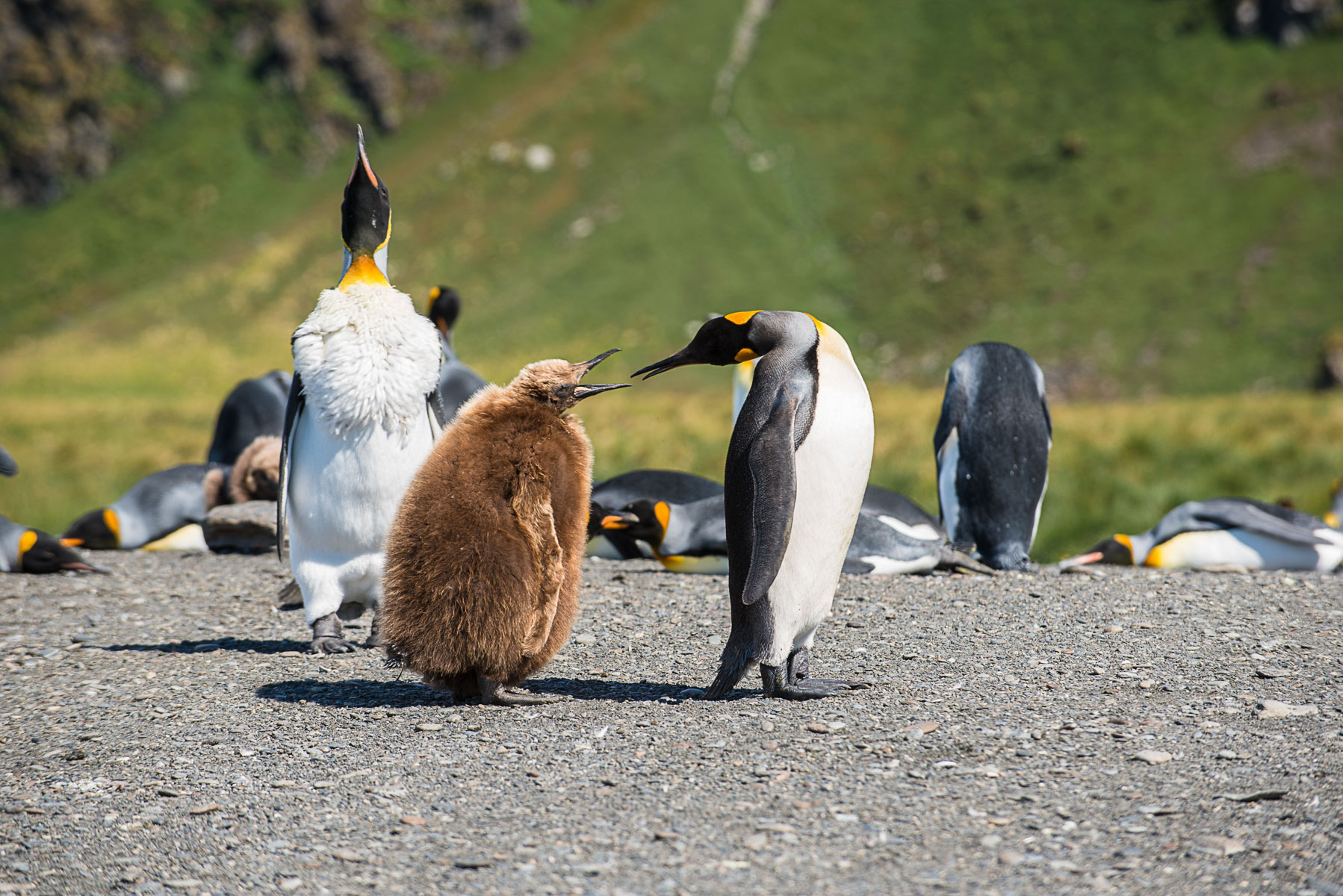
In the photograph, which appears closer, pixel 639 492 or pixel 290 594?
pixel 290 594

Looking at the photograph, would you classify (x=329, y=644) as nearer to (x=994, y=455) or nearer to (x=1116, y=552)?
(x=994, y=455)

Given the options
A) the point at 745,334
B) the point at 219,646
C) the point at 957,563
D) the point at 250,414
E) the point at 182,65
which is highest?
the point at 182,65

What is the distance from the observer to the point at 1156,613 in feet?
18.0

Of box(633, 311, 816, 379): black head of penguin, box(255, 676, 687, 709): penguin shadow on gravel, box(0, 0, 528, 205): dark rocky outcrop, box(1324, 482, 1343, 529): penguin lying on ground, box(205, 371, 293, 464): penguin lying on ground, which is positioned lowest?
box(255, 676, 687, 709): penguin shadow on gravel

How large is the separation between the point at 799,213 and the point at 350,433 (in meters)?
46.1

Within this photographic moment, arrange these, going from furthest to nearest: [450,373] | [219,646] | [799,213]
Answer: [799,213] → [450,373] → [219,646]

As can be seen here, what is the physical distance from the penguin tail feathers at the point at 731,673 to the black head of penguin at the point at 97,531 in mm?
6511

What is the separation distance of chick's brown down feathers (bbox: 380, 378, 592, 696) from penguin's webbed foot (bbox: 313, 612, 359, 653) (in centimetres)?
118

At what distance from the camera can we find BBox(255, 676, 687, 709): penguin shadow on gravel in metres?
4.25

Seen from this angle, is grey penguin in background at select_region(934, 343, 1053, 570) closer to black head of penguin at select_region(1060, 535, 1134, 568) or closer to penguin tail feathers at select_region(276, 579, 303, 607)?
black head of penguin at select_region(1060, 535, 1134, 568)

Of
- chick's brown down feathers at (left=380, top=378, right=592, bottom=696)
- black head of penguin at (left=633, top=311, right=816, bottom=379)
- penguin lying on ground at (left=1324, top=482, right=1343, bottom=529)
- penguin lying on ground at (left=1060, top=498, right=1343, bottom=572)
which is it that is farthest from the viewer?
penguin lying on ground at (left=1324, top=482, right=1343, bottom=529)

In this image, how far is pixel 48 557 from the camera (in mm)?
7555

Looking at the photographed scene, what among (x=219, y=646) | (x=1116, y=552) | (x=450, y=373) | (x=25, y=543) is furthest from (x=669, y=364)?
(x=25, y=543)

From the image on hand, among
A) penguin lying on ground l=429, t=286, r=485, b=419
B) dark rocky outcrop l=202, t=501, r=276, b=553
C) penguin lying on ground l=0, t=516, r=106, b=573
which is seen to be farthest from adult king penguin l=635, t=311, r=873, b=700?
penguin lying on ground l=0, t=516, r=106, b=573
